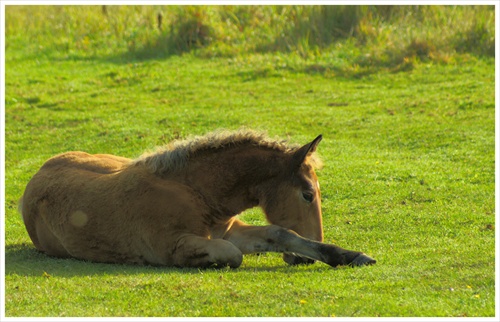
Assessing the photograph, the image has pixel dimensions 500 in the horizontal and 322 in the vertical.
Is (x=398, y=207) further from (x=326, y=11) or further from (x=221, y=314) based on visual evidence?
(x=326, y=11)

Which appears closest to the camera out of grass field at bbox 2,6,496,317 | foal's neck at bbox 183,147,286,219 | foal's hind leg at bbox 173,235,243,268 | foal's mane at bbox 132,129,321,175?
grass field at bbox 2,6,496,317

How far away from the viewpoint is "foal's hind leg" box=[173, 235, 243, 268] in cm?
830

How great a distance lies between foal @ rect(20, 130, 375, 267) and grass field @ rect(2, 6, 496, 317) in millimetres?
257

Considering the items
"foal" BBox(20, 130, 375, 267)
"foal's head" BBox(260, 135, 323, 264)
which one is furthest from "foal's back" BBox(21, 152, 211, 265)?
"foal's head" BBox(260, 135, 323, 264)

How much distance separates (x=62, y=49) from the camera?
25062 mm

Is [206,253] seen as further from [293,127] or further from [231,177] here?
[293,127]

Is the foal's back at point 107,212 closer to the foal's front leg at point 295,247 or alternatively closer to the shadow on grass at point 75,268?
the shadow on grass at point 75,268

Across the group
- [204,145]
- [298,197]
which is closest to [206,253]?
[298,197]

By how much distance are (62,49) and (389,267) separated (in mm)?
18802

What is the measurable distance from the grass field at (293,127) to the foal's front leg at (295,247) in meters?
0.19

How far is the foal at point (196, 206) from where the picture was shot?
8500 mm

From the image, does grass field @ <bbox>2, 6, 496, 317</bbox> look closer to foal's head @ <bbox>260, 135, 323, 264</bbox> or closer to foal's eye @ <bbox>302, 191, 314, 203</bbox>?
foal's head @ <bbox>260, 135, 323, 264</bbox>

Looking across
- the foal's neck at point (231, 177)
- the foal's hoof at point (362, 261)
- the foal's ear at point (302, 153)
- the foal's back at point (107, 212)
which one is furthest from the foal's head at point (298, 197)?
the foal's back at point (107, 212)

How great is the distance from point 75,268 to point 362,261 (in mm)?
2906
